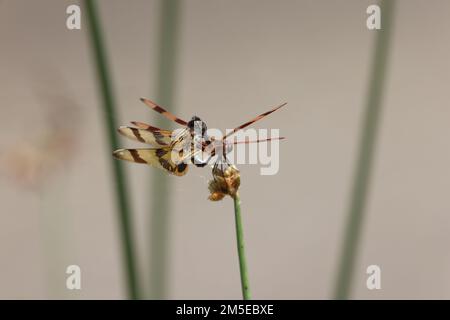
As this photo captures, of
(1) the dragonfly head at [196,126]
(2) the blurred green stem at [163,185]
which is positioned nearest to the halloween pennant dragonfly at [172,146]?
(1) the dragonfly head at [196,126]

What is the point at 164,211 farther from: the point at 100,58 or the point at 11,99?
the point at 11,99

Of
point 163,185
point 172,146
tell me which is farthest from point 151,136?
point 163,185

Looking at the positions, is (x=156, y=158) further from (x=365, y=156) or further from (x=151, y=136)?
(x=365, y=156)

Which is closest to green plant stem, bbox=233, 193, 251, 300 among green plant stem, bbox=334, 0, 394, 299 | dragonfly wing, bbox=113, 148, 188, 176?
dragonfly wing, bbox=113, 148, 188, 176

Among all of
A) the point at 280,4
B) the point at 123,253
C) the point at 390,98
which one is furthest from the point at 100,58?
the point at 390,98

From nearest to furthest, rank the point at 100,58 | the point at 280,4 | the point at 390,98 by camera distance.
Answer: the point at 100,58 < the point at 280,4 < the point at 390,98

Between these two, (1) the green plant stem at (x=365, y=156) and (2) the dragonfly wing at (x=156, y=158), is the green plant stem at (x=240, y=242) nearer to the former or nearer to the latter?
(2) the dragonfly wing at (x=156, y=158)
